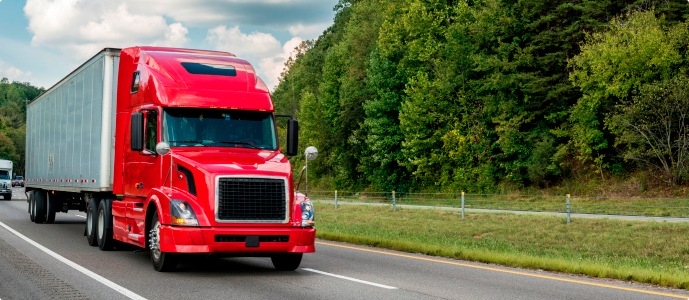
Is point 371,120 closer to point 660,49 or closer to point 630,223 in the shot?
point 660,49

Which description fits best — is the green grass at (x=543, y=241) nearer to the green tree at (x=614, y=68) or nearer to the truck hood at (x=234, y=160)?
the truck hood at (x=234, y=160)

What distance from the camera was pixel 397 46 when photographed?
198 ft

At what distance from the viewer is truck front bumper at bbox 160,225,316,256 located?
12758 mm

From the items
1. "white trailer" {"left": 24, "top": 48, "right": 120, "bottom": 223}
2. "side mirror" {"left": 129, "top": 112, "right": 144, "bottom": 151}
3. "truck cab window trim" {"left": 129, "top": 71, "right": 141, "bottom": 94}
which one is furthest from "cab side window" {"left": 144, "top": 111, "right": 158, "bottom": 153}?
"white trailer" {"left": 24, "top": 48, "right": 120, "bottom": 223}

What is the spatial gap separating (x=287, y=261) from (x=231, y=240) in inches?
64.7

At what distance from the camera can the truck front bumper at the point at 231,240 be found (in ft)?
41.9

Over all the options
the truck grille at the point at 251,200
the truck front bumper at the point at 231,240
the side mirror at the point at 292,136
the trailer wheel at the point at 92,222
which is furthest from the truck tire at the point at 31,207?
the truck grille at the point at 251,200

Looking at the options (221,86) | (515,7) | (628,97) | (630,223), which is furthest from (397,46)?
(221,86)

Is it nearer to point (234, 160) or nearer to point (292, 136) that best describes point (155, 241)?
point (234, 160)

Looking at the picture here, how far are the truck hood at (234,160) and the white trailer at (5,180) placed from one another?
1759 inches

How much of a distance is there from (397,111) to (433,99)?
20.0 ft

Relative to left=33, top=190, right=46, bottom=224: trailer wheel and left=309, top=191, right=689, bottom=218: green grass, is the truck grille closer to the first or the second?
left=33, top=190, right=46, bottom=224: trailer wheel

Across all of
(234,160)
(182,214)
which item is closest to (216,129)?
(234,160)

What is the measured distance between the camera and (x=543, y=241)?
2611 cm
